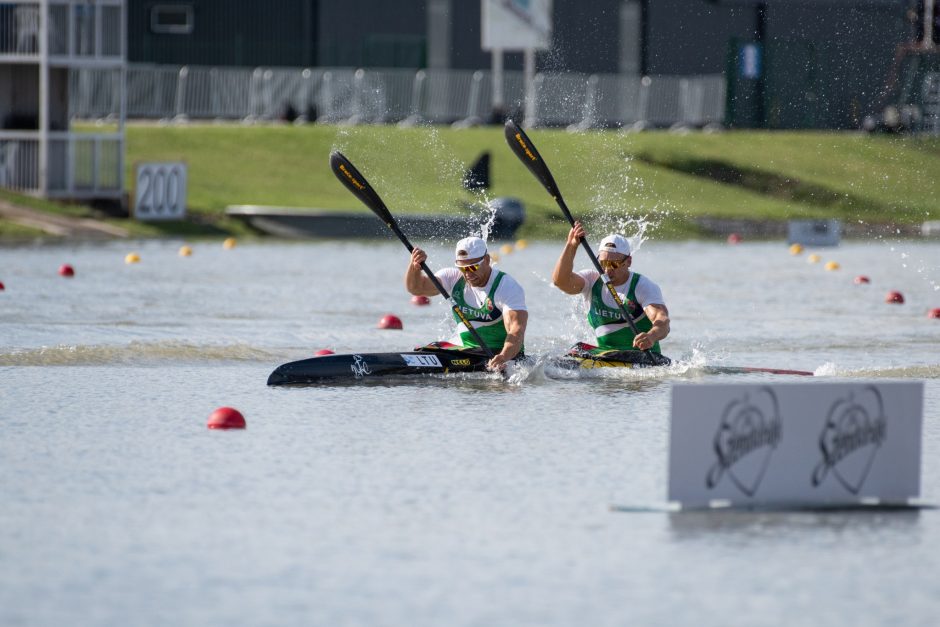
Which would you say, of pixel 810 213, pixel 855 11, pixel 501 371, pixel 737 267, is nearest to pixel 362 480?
pixel 501 371

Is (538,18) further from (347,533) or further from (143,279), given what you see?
(347,533)

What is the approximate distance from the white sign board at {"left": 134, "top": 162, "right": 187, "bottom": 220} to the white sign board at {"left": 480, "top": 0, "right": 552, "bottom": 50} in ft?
38.0

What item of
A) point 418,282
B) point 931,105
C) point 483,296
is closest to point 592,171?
point 931,105

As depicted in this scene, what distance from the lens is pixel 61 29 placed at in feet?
102

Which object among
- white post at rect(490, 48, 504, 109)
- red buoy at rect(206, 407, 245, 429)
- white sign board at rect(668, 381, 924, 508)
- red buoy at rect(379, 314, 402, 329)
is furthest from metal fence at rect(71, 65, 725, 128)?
white sign board at rect(668, 381, 924, 508)

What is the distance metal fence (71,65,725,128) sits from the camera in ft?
138

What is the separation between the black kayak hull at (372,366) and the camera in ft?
43.1

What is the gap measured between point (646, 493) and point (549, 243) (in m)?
23.6

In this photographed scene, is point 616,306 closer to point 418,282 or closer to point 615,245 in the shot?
point 615,245

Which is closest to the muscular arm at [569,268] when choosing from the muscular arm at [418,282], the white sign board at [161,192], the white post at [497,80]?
the muscular arm at [418,282]

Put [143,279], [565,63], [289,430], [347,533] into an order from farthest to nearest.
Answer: [565,63] → [143,279] → [289,430] → [347,533]

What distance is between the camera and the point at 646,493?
898 centimetres

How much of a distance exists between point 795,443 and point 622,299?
6.11 metres

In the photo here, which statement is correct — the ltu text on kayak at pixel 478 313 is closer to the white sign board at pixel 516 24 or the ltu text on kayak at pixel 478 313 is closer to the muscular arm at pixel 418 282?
the muscular arm at pixel 418 282
